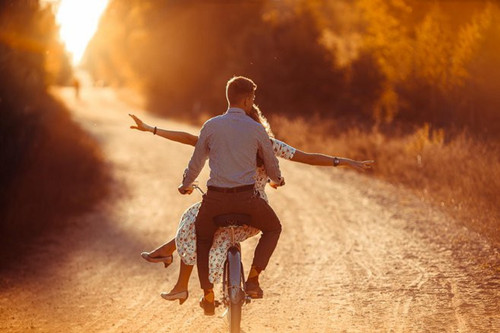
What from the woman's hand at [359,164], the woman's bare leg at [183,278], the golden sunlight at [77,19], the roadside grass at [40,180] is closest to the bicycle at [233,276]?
the woman's bare leg at [183,278]

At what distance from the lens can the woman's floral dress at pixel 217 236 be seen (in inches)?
231

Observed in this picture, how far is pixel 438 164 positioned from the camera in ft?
53.3

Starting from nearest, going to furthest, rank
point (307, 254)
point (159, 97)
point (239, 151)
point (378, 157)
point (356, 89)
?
point (239, 151)
point (307, 254)
point (378, 157)
point (356, 89)
point (159, 97)

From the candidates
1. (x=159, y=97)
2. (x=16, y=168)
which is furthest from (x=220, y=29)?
(x=16, y=168)

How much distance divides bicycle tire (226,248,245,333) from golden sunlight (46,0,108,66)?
880cm

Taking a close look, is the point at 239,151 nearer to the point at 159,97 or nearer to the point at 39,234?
the point at 39,234

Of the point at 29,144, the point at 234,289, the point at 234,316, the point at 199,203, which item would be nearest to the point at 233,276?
the point at 234,289

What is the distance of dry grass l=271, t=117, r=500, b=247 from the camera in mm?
12078

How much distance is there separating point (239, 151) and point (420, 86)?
71.3 feet

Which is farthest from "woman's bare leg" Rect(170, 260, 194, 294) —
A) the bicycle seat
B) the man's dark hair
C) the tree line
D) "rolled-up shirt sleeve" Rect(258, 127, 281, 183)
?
the tree line

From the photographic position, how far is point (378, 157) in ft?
63.9

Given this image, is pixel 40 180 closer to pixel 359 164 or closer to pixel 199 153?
pixel 199 153

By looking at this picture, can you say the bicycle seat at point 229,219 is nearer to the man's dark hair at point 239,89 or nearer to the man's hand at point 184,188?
the man's hand at point 184,188

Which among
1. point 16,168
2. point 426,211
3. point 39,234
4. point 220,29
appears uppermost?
point 220,29
